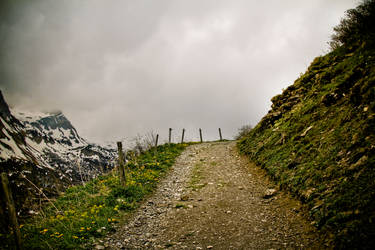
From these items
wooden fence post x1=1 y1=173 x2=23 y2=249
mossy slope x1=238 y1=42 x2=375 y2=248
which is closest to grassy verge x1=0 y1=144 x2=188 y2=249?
Result: wooden fence post x1=1 y1=173 x2=23 y2=249

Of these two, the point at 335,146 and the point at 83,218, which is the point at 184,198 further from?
the point at 335,146

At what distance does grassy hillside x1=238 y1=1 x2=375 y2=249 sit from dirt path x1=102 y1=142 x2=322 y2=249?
722 mm

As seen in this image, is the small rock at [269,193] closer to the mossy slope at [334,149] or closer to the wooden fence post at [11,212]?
the mossy slope at [334,149]

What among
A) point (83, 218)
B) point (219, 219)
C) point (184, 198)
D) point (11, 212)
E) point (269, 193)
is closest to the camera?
point (11, 212)

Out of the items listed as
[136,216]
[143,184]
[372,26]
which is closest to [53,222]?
[136,216]

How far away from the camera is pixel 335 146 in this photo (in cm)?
582

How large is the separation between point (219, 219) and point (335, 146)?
15.4ft

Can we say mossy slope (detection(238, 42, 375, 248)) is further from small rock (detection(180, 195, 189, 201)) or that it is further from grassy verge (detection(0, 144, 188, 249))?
grassy verge (detection(0, 144, 188, 249))

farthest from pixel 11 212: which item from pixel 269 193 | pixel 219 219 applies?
pixel 269 193

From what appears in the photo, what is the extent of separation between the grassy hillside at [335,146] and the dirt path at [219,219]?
72cm

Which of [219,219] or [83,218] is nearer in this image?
[219,219]

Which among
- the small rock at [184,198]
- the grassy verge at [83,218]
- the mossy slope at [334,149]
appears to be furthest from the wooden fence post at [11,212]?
the mossy slope at [334,149]

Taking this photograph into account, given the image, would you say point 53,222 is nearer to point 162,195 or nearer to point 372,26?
point 162,195

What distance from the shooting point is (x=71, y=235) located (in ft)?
18.6
